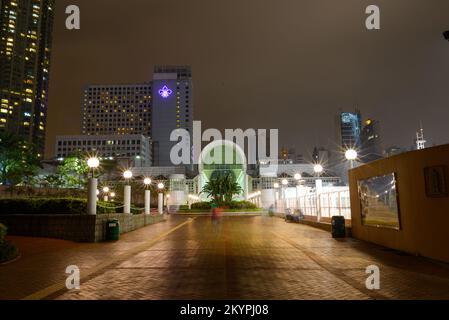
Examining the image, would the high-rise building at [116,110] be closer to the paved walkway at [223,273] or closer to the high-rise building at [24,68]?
the high-rise building at [24,68]

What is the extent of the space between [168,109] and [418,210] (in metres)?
159

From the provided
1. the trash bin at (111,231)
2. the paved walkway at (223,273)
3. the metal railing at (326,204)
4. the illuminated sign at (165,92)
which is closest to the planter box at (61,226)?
the trash bin at (111,231)

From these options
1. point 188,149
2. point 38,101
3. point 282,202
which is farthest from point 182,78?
point 282,202

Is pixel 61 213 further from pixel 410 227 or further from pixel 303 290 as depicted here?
pixel 410 227

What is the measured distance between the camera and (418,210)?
10.5 metres

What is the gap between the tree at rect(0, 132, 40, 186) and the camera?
165 feet

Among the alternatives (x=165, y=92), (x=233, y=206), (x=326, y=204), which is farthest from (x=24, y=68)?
(x=326, y=204)

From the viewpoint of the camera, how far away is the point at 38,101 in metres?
143

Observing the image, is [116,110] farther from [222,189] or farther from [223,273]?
[223,273]

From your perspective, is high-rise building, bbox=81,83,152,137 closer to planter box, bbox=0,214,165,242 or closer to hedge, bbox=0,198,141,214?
hedge, bbox=0,198,141,214

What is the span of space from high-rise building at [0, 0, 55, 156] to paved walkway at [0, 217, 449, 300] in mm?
134697

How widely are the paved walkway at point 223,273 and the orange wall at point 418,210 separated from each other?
0.49 metres

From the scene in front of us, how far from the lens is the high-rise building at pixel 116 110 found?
169 m

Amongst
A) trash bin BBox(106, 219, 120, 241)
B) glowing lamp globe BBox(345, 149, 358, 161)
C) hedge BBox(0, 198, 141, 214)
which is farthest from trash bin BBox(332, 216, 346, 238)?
hedge BBox(0, 198, 141, 214)
